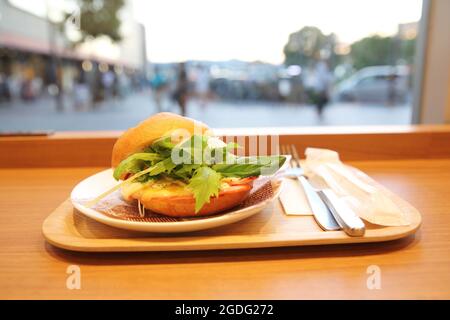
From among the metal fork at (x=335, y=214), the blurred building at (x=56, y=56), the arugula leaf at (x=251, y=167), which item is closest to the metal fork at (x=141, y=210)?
the arugula leaf at (x=251, y=167)

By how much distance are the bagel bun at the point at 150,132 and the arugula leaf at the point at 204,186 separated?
3.5 inches

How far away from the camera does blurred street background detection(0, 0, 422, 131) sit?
292cm

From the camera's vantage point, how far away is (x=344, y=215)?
0.45m

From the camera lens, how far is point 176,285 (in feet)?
1.17

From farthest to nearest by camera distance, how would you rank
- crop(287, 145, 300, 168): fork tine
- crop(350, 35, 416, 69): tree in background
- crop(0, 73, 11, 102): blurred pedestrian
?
1. crop(0, 73, 11, 102): blurred pedestrian
2. crop(350, 35, 416, 69): tree in background
3. crop(287, 145, 300, 168): fork tine

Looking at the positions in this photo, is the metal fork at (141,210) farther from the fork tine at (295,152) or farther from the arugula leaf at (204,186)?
the fork tine at (295,152)

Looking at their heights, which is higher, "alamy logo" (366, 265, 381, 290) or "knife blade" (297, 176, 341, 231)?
"knife blade" (297, 176, 341, 231)

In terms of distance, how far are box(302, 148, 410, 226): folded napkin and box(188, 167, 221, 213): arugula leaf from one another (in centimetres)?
21

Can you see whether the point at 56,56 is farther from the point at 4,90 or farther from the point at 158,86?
the point at 158,86

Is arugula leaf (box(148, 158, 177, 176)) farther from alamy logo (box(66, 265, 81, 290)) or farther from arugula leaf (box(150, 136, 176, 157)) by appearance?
alamy logo (box(66, 265, 81, 290))

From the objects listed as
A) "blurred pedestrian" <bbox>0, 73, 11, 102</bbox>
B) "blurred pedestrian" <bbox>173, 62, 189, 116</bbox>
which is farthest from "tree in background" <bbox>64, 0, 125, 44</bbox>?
"blurred pedestrian" <bbox>0, 73, 11, 102</bbox>

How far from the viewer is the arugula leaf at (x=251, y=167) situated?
0.47 meters

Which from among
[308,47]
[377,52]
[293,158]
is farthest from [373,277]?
[377,52]
